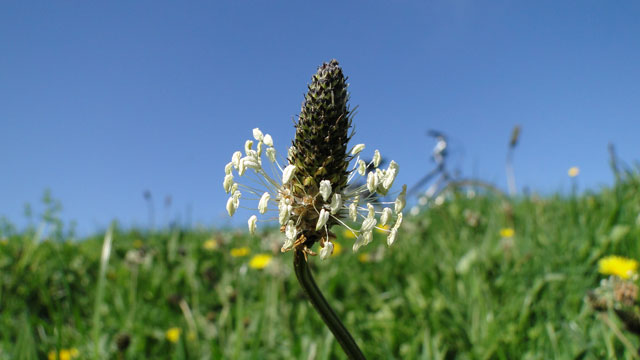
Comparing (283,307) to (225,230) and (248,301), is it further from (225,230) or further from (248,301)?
(225,230)

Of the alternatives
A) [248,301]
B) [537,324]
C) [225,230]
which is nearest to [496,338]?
[537,324]

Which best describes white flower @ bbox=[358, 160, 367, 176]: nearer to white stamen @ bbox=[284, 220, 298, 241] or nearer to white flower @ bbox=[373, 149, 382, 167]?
white flower @ bbox=[373, 149, 382, 167]

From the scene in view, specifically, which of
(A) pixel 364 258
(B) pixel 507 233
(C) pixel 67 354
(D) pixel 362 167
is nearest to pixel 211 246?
(A) pixel 364 258

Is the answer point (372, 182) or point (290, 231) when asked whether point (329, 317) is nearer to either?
point (290, 231)

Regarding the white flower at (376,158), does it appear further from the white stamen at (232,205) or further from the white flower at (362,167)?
the white stamen at (232,205)

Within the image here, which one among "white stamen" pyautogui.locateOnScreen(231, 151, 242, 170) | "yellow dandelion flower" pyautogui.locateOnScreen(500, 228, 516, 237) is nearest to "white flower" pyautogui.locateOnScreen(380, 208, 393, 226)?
"white stamen" pyautogui.locateOnScreen(231, 151, 242, 170)

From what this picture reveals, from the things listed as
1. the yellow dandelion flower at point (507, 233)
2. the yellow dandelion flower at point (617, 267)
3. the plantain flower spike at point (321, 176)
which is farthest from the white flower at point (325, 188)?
the yellow dandelion flower at point (507, 233)

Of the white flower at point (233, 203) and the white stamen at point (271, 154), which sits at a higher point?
the white stamen at point (271, 154)
